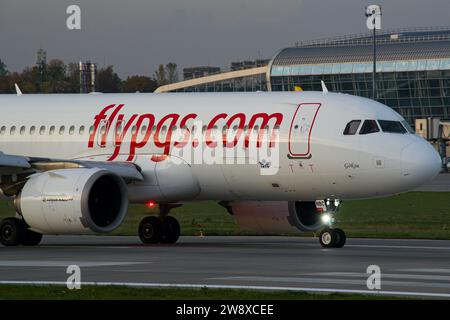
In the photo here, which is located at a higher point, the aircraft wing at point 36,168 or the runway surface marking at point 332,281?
the aircraft wing at point 36,168

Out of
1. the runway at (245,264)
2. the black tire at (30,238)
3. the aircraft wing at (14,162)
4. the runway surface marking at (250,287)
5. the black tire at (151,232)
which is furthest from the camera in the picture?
the black tire at (151,232)

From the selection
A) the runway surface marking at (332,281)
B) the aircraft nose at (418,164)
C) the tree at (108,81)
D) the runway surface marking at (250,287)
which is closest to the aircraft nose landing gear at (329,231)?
the aircraft nose at (418,164)

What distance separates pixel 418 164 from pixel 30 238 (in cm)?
1096

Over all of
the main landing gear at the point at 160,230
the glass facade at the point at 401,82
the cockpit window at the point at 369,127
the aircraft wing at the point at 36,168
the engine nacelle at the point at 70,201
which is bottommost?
the main landing gear at the point at 160,230

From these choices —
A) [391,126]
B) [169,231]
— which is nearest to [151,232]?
[169,231]

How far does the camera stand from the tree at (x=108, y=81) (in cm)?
12588

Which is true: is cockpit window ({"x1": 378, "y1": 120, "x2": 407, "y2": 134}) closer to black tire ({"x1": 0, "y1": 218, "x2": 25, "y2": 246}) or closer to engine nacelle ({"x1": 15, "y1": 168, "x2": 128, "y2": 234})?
engine nacelle ({"x1": 15, "y1": 168, "x2": 128, "y2": 234})

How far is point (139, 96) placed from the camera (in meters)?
37.8

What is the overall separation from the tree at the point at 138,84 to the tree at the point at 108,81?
269 centimetres

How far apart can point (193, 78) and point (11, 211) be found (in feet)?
287

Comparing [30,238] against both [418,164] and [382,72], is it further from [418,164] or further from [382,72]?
[382,72]

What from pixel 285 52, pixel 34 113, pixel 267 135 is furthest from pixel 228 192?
pixel 285 52

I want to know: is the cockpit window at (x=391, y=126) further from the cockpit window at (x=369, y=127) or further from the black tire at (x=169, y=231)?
the black tire at (x=169, y=231)

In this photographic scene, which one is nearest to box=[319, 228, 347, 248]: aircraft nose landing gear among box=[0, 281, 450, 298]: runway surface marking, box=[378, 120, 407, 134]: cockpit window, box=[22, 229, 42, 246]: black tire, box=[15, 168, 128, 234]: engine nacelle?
box=[378, 120, 407, 134]: cockpit window
